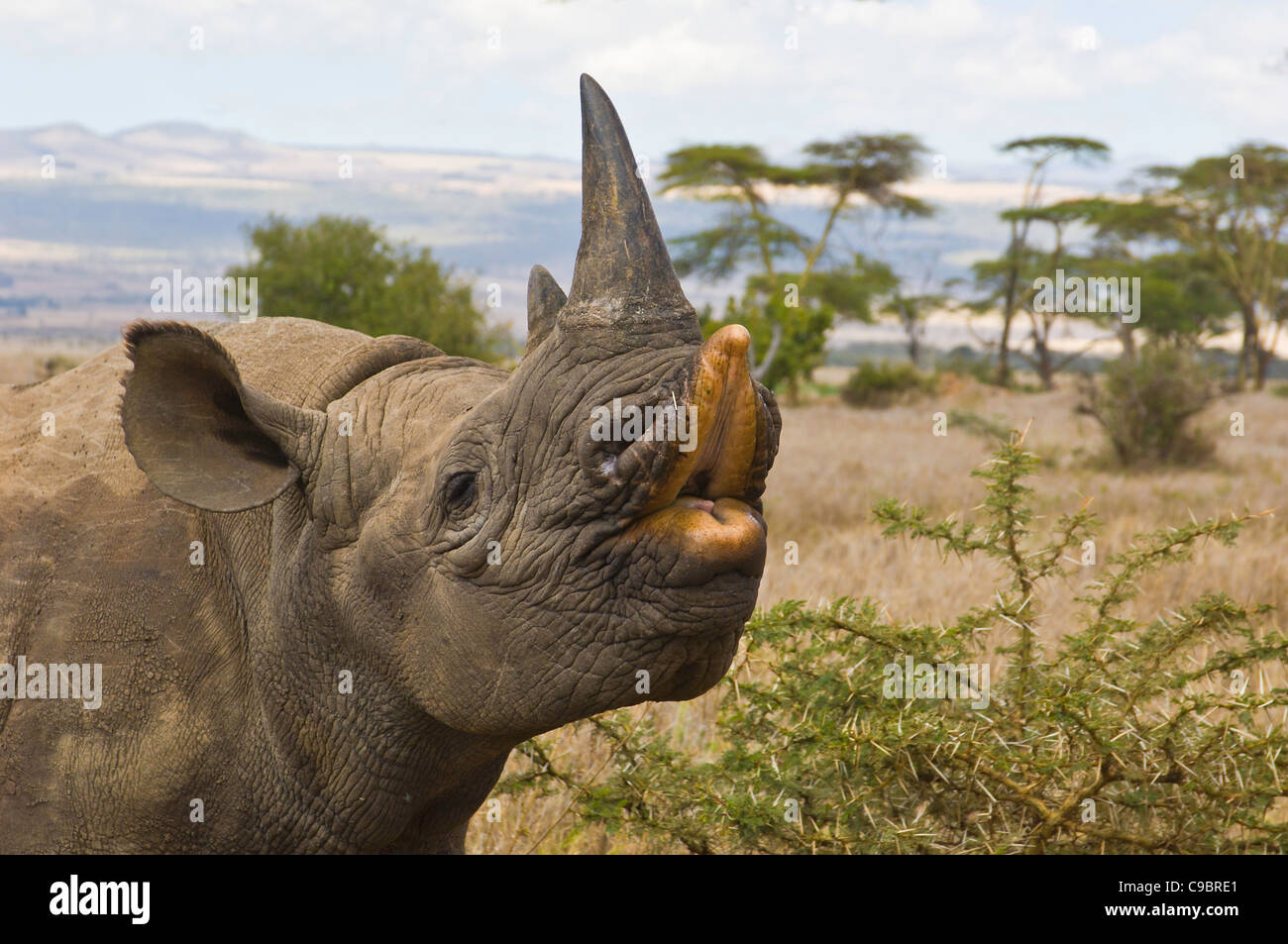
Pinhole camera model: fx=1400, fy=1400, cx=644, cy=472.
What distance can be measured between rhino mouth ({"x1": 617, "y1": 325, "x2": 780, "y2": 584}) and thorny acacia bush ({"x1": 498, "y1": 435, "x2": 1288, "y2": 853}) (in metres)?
1.78

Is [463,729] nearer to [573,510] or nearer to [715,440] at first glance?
[573,510]

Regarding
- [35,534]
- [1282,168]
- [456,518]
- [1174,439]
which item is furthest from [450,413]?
[1282,168]

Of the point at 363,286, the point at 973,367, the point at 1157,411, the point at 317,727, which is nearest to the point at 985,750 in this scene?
the point at 317,727

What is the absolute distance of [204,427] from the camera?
3168 millimetres

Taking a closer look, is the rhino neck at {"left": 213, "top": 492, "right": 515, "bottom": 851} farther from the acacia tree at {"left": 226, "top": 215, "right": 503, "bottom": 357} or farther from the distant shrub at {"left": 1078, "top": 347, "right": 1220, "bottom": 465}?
the distant shrub at {"left": 1078, "top": 347, "right": 1220, "bottom": 465}

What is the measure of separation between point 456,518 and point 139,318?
848 mm

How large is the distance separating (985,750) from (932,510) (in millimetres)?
8662

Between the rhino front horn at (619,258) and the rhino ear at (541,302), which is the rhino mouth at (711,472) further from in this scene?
the rhino ear at (541,302)

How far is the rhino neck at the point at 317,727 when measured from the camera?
310 cm

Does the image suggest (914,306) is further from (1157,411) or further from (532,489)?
(532,489)

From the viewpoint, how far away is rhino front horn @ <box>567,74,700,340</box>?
2.61 m

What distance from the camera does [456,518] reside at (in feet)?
9.25

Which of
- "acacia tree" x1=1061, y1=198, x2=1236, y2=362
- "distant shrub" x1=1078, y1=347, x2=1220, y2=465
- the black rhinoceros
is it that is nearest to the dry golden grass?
"distant shrub" x1=1078, y1=347, x2=1220, y2=465
